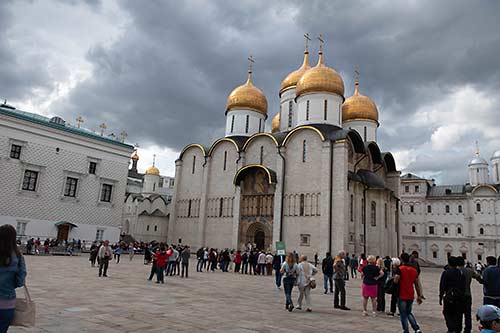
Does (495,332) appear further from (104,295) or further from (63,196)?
(63,196)

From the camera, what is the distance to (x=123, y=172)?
34812mm

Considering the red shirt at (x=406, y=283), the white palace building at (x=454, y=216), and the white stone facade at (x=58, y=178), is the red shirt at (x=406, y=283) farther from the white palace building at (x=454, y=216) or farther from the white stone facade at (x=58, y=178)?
the white palace building at (x=454, y=216)

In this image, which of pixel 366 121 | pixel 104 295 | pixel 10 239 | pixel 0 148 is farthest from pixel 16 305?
pixel 366 121

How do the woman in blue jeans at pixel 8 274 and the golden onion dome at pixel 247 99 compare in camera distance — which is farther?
the golden onion dome at pixel 247 99

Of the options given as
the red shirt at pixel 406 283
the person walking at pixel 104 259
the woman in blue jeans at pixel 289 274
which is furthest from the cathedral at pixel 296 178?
the red shirt at pixel 406 283

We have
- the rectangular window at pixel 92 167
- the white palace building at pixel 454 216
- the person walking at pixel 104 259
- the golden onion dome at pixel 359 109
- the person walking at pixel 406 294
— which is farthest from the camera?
the white palace building at pixel 454 216

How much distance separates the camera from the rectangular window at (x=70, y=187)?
102 feet

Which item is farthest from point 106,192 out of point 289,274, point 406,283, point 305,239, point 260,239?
point 406,283

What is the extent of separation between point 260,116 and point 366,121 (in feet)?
34.6

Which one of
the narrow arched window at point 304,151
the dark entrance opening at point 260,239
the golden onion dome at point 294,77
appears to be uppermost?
the golden onion dome at point 294,77

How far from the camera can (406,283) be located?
717cm

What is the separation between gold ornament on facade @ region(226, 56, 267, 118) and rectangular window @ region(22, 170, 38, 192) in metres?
19.2

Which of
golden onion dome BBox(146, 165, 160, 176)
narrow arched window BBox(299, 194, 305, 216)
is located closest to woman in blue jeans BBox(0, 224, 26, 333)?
narrow arched window BBox(299, 194, 305, 216)

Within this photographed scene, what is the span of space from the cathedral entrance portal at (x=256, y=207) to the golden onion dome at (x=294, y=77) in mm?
11432
